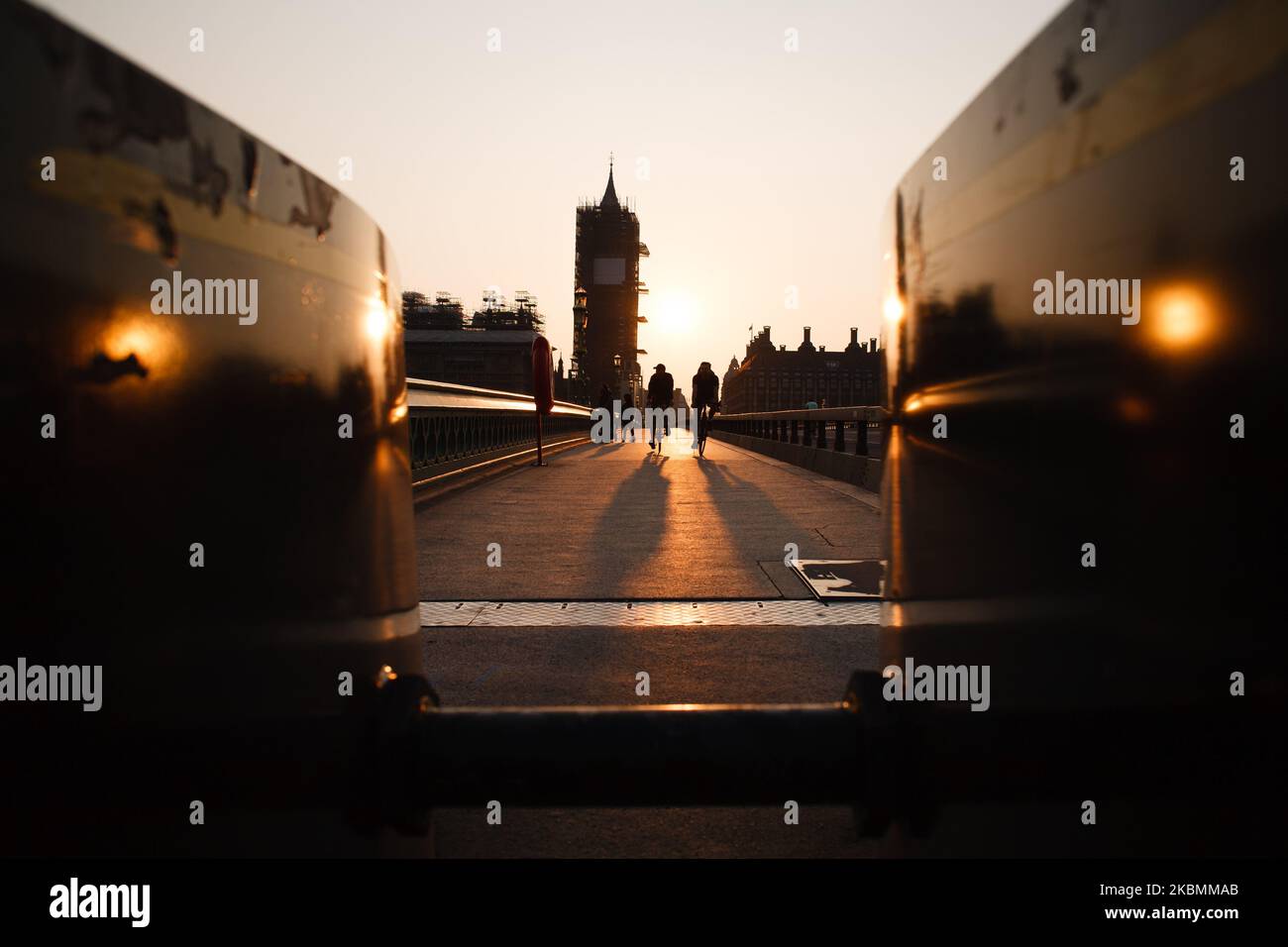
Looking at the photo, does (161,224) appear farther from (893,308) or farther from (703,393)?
(703,393)

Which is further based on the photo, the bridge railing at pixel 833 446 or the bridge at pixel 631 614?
the bridge railing at pixel 833 446

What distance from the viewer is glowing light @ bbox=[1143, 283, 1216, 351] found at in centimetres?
109

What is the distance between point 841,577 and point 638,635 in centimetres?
206

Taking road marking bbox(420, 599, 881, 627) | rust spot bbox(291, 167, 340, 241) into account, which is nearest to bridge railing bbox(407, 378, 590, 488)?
road marking bbox(420, 599, 881, 627)

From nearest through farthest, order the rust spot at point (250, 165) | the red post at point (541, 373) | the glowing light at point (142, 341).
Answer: the glowing light at point (142, 341), the rust spot at point (250, 165), the red post at point (541, 373)

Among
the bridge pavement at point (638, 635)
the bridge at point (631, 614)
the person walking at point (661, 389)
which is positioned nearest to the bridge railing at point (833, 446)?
the bridge at point (631, 614)

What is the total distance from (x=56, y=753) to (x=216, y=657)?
28 centimetres

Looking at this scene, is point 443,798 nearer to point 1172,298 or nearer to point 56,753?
point 56,753

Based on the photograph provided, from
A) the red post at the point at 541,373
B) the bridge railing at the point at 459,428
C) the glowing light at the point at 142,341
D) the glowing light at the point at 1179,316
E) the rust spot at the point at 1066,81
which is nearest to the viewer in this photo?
the glowing light at the point at 1179,316

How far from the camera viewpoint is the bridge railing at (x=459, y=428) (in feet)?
36.0

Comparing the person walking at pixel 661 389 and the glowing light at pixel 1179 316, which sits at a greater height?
the person walking at pixel 661 389

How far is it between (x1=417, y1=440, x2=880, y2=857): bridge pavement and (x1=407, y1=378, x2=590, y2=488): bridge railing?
29.4 inches

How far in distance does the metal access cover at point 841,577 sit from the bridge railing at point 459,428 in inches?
130

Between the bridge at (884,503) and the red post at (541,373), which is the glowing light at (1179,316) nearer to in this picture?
the bridge at (884,503)
